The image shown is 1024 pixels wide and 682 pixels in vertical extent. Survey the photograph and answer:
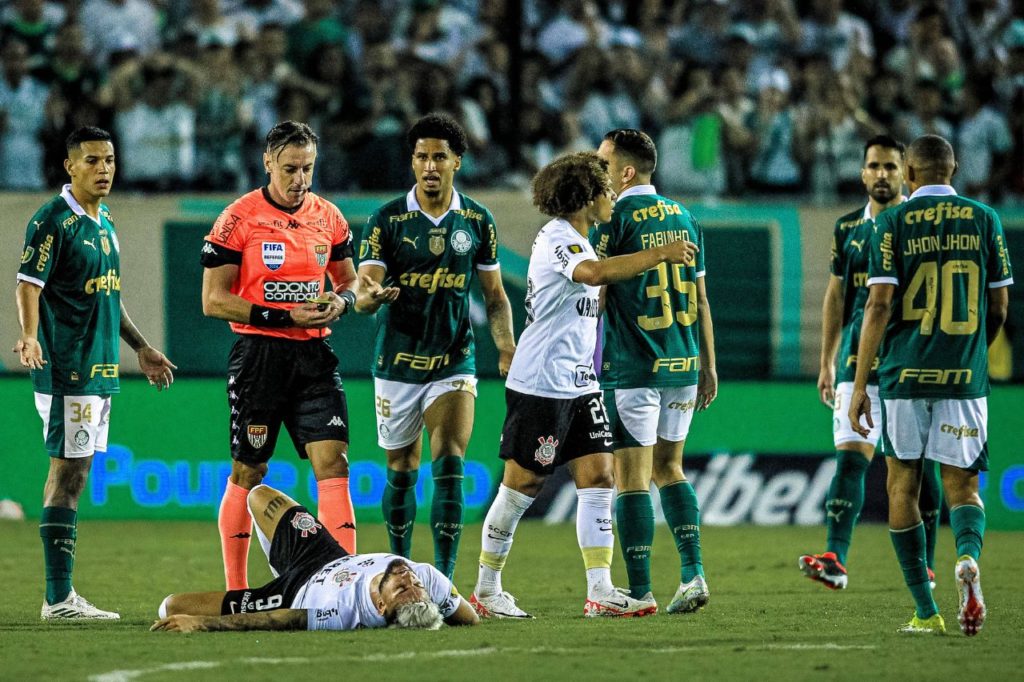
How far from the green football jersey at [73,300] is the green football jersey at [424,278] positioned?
1446 mm

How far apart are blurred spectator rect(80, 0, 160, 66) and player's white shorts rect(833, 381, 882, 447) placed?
27.1 ft

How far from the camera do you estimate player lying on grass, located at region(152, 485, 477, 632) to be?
6.55 m

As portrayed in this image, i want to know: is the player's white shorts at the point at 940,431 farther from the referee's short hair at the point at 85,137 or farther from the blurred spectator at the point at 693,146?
the blurred spectator at the point at 693,146

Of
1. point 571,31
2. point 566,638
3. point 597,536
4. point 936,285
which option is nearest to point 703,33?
point 571,31

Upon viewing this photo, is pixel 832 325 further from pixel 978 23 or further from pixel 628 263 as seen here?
pixel 978 23

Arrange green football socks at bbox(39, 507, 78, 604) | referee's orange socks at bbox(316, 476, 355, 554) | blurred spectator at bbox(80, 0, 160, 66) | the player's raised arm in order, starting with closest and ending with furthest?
the player's raised arm → referee's orange socks at bbox(316, 476, 355, 554) → green football socks at bbox(39, 507, 78, 604) → blurred spectator at bbox(80, 0, 160, 66)

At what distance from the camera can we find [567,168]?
7.43 metres

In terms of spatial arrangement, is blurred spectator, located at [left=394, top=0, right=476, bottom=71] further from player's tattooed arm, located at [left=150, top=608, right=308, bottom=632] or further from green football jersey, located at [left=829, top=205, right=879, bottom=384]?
player's tattooed arm, located at [left=150, top=608, right=308, bottom=632]

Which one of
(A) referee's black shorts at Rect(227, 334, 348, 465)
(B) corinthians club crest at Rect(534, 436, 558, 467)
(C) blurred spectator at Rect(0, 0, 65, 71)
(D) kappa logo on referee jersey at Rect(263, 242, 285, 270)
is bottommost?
(B) corinthians club crest at Rect(534, 436, 558, 467)

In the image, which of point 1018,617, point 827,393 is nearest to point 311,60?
point 827,393

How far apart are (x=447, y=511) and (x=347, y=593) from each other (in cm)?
174

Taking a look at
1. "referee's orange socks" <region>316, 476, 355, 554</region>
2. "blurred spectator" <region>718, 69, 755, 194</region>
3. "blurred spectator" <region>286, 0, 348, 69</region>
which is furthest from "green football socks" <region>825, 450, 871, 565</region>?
"blurred spectator" <region>286, 0, 348, 69</region>

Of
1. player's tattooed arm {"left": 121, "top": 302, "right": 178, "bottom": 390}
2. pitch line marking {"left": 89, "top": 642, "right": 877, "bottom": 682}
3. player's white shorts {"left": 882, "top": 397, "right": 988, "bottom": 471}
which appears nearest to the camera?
pitch line marking {"left": 89, "top": 642, "right": 877, "bottom": 682}

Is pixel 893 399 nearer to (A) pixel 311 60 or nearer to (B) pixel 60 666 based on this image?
(B) pixel 60 666
